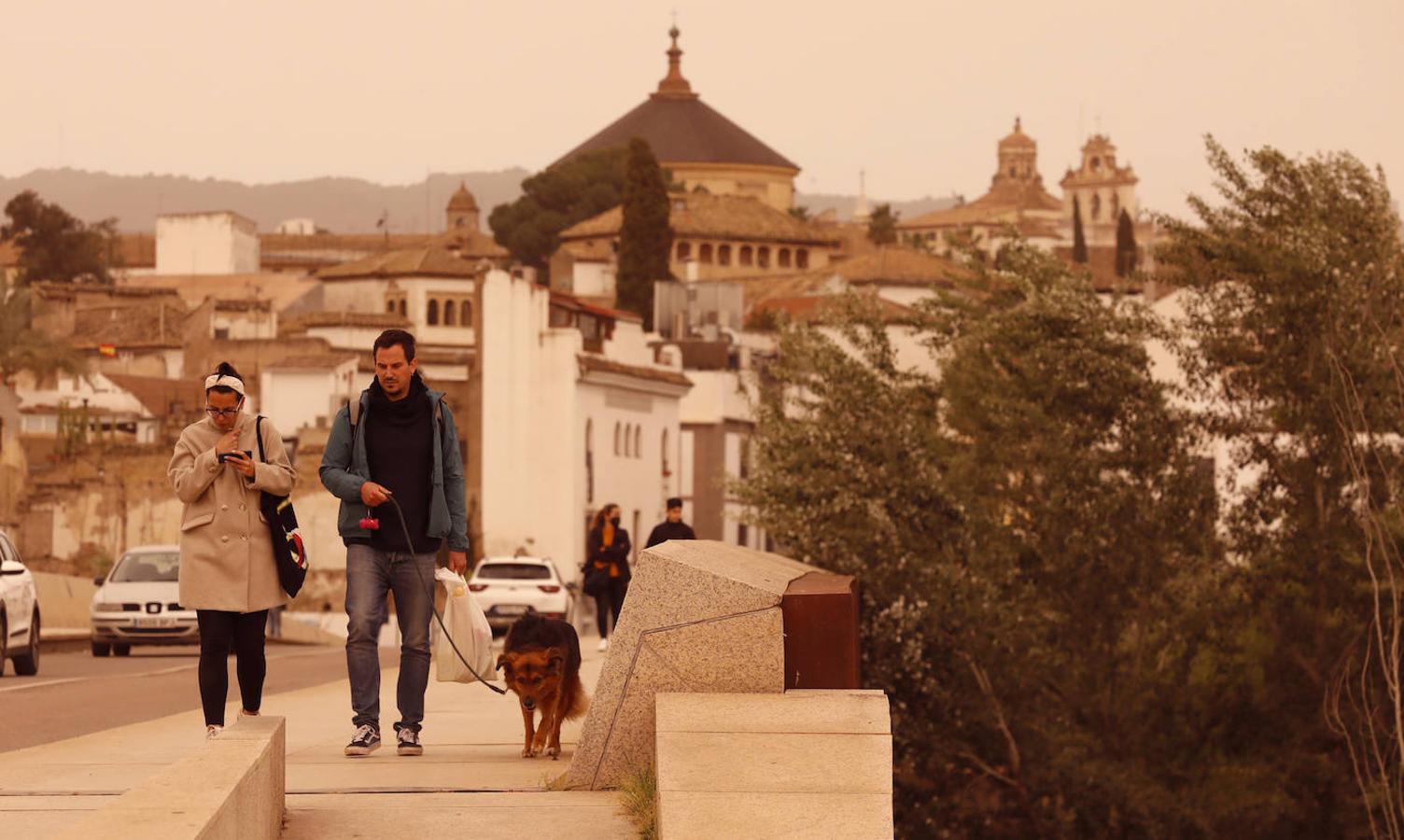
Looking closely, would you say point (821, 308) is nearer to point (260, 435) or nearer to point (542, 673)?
point (542, 673)

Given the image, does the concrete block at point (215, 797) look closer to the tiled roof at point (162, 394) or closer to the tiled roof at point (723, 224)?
the tiled roof at point (162, 394)

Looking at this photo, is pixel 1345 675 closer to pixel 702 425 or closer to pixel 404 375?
pixel 404 375

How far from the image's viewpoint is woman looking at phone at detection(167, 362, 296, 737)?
427 inches

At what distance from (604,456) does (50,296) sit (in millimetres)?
48938

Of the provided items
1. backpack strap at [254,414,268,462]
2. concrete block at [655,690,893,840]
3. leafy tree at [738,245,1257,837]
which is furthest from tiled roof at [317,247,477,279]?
concrete block at [655,690,893,840]

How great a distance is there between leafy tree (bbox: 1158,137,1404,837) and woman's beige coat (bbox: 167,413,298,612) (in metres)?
32.0

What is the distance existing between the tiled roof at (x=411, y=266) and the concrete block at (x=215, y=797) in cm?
11169

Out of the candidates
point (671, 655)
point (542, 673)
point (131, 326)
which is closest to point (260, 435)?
point (542, 673)

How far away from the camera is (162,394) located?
99.1 metres

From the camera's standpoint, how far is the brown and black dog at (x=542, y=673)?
40.6 ft

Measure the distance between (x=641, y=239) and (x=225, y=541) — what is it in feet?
335

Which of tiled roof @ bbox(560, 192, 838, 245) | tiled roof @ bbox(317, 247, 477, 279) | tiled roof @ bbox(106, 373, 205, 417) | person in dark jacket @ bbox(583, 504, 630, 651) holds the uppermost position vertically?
tiled roof @ bbox(560, 192, 838, 245)

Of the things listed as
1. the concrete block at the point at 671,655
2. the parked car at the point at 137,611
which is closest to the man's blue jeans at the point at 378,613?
the concrete block at the point at 671,655

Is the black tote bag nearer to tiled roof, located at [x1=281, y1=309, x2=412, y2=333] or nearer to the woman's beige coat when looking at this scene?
the woman's beige coat
